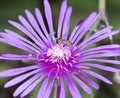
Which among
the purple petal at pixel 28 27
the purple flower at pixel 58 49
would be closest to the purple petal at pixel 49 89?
the purple flower at pixel 58 49

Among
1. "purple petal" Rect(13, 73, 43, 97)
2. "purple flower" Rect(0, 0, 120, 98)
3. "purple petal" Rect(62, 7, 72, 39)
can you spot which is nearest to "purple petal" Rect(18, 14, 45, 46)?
"purple flower" Rect(0, 0, 120, 98)

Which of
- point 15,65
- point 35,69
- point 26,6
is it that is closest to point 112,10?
point 26,6

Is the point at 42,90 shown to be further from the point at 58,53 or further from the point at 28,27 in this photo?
the point at 58,53

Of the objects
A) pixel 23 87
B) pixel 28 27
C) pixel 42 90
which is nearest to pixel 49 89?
pixel 42 90

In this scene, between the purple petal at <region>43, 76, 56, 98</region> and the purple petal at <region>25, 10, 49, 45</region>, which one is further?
the purple petal at <region>25, 10, 49, 45</region>

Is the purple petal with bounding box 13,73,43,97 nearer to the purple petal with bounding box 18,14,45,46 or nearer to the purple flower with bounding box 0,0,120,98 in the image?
the purple flower with bounding box 0,0,120,98

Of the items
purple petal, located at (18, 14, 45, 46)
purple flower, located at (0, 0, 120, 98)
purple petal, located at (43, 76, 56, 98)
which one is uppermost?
purple petal, located at (18, 14, 45, 46)

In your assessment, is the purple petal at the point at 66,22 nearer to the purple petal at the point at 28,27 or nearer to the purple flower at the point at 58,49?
the purple flower at the point at 58,49

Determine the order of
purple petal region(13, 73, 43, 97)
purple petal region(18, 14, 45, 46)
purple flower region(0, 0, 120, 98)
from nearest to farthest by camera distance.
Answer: purple petal region(13, 73, 43, 97)
purple flower region(0, 0, 120, 98)
purple petal region(18, 14, 45, 46)
